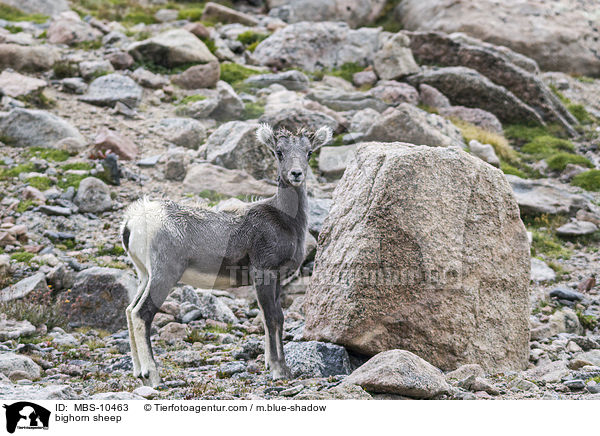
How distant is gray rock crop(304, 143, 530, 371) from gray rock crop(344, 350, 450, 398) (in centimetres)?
130

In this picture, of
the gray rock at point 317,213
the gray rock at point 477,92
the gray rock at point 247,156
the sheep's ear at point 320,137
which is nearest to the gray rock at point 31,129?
the gray rock at point 247,156

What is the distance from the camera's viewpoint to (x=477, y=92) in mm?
24094

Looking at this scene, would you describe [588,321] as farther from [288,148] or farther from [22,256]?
[22,256]

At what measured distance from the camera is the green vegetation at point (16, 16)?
28025 millimetres

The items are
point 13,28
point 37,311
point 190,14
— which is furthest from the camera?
point 190,14

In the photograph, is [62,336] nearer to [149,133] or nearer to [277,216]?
[277,216]

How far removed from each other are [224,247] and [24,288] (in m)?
5.31

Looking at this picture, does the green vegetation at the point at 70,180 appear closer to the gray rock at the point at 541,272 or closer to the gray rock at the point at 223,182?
the gray rock at the point at 223,182

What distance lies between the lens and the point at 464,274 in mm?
8492

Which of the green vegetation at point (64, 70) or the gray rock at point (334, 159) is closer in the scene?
the gray rock at point (334, 159)

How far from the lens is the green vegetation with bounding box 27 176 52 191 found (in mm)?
14859

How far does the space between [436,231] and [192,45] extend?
1787 centimetres

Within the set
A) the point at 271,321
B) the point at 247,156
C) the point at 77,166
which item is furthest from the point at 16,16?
the point at 271,321

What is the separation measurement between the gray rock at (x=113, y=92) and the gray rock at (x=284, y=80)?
14.7 ft
